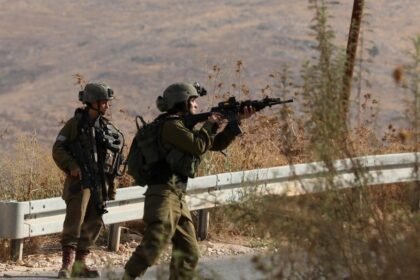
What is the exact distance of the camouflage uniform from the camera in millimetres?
10266

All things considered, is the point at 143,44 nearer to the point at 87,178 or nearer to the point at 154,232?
the point at 87,178

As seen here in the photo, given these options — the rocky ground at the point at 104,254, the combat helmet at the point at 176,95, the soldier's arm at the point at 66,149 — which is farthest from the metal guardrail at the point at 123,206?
the combat helmet at the point at 176,95

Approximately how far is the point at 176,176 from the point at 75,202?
6.25 feet

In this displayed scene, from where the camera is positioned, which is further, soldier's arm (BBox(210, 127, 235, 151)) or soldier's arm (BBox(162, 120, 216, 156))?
soldier's arm (BBox(210, 127, 235, 151))

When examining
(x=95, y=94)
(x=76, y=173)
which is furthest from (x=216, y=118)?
(x=76, y=173)

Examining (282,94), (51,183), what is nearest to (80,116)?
(51,183)

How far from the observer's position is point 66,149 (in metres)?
12.1

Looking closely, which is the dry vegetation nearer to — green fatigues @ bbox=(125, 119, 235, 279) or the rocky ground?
A: green fatigues @ bbox=(125, 119, 235, 279)

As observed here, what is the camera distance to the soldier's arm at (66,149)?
1196cm

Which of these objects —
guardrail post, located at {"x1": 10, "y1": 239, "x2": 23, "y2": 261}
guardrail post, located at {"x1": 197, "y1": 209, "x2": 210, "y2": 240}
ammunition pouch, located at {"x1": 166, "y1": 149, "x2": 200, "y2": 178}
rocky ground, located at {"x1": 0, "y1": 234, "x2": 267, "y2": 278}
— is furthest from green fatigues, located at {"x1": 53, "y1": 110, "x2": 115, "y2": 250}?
guardrail post, located at {"x1": 197, "y1": 209, "x2": 210, "y2": 240}

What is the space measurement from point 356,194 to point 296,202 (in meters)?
0.30

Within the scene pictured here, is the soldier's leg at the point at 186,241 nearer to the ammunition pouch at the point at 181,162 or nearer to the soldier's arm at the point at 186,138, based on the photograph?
the ammunition pouch at the point at 181,162

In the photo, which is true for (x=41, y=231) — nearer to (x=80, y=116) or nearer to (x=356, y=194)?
(x=80, y=116)

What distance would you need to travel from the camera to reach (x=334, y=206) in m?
6.99
